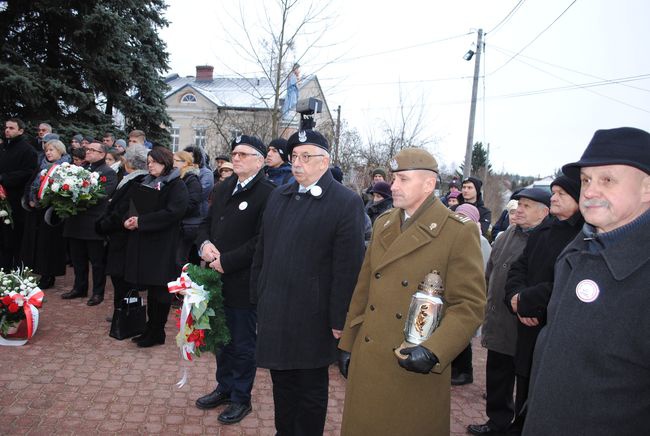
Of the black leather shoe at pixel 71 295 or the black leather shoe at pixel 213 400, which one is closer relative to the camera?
the black leather shoe at pixel 213 400

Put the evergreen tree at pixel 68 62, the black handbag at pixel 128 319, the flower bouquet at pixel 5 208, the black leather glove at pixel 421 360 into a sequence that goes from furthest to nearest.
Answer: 1. the evergreen tree at pixel 68 62
2. the flower bouquet at pixel 5 208
3. the black handbag at pixel 128 319
4. the black leather glove at pixel 421 360

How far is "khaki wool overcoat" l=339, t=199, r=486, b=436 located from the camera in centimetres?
255

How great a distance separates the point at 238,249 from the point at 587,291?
2705mm

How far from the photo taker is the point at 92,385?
4555 mm

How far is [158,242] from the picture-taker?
17.6 feet

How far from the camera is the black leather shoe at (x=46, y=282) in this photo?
24.5ft

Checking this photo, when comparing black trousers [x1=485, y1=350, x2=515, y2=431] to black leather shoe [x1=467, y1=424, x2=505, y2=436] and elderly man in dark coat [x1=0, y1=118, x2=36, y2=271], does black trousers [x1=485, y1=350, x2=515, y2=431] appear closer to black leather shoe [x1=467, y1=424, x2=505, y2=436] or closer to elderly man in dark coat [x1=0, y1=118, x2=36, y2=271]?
black leather shoe [x1=467, y1=424, x2=505, y2=436]

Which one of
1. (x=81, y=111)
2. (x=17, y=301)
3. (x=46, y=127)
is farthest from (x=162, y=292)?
(x=81, y=111)

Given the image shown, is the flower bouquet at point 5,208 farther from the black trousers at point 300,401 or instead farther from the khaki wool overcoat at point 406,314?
the khaki wool overcoat at point 406,314

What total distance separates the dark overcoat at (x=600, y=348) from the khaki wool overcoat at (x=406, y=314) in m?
0.52

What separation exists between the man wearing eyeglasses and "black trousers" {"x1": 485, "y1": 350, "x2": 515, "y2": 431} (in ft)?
18.3

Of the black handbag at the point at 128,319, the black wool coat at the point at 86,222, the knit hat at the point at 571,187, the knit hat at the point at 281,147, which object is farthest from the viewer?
the black wool coat at the point at 86,222

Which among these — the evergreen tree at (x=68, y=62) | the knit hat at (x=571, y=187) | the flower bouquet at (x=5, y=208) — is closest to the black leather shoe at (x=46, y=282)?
the flower bouquet at (x=5, y=208)

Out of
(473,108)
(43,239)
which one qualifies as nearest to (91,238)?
(43,239)
